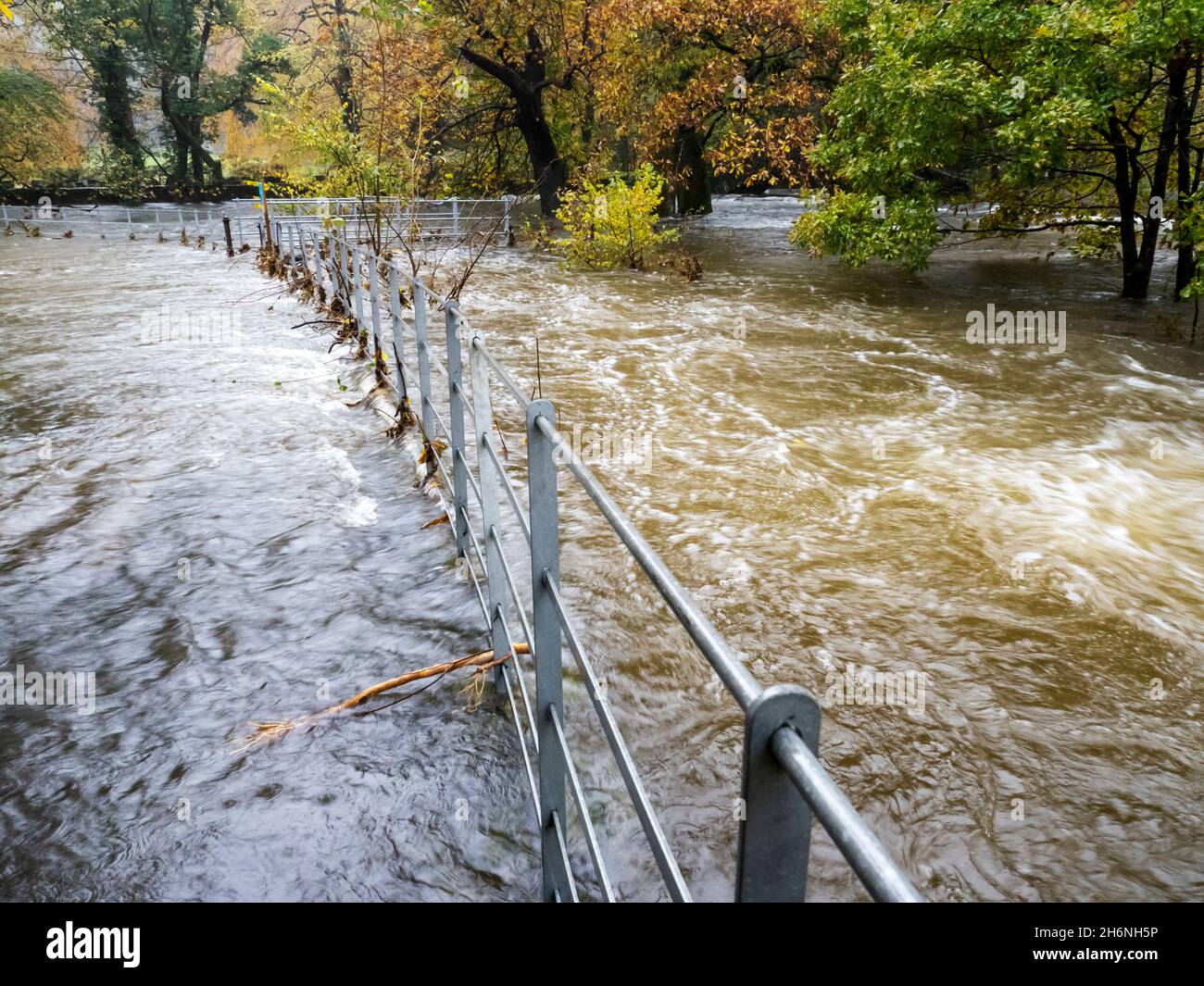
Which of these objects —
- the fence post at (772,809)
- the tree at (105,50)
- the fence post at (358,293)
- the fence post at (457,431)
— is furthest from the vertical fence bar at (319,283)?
the tree at (105,50)

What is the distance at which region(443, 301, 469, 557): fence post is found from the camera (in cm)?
439

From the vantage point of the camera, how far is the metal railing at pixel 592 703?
0.95 metres

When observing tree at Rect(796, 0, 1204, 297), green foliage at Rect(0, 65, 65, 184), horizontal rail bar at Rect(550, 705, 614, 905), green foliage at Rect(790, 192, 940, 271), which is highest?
green foliage at Rect(0, 65, 65, 184)

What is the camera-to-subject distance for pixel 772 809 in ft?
3.40

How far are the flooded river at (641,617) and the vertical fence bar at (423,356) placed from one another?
21.0 inches

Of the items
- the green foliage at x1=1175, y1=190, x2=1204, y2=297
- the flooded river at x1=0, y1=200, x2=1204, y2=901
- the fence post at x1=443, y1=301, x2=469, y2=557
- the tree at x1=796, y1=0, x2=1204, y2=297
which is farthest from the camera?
the tree at x1=796, y1=0, x2=1204, y2=297

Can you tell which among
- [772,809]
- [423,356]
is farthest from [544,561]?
[423,356]

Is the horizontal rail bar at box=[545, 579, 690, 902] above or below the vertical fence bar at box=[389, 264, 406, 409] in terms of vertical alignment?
below

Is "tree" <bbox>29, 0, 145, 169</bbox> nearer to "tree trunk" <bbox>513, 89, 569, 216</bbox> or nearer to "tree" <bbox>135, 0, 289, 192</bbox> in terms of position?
"tree" <bbox>135, 0, 289, 192</bbox>

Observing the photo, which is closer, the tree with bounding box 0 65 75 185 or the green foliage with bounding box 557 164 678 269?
the green foliage with bounding box 557 164 678 269

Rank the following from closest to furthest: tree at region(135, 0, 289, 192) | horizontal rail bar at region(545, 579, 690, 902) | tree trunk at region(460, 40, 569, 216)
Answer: horizontal rail bar at region(545, 579, 690, 902) < tree trunk at region(460, 40, 569, 216) < tree at region(135, 0, 289, 192)

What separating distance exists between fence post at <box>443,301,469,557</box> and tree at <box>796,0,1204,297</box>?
359 inches

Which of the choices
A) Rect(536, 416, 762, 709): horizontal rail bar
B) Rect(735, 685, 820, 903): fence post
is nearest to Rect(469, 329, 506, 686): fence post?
Rect(536, 416, 762, 709): horizontal rail bar

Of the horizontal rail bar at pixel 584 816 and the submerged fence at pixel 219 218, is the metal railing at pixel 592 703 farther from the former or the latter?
the submerged fence at pixel 219 218
